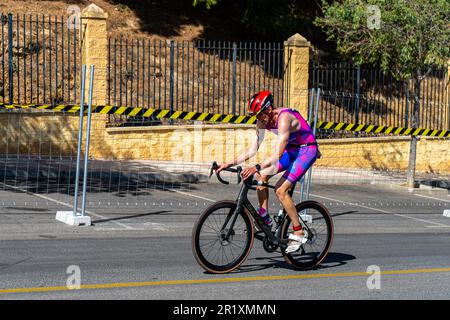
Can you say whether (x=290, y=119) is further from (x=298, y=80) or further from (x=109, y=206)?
(x=298, y=80)

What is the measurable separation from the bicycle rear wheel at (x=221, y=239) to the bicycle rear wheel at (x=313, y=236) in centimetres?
61

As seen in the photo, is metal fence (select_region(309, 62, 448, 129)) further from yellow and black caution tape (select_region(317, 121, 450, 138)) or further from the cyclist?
the cyclist

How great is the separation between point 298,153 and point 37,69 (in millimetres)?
12691

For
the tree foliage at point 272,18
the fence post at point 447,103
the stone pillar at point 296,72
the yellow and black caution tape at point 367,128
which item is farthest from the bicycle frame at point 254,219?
the tree foliage at point 272,18

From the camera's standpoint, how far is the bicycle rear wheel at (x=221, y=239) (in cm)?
946

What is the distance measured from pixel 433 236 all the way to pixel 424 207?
4.69 m

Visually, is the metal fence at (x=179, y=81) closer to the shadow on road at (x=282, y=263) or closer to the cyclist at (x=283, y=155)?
the shadow on road at (x=282, y=263)

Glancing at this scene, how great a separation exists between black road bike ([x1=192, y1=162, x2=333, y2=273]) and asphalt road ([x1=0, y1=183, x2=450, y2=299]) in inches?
7.0

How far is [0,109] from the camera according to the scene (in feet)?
68.9

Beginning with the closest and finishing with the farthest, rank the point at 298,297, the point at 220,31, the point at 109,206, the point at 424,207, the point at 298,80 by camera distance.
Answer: the point at 298,297
the point at 109,206
the point at 424,207
the point at 298,80
the point at 220,31

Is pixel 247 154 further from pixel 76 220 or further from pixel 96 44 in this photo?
pixel 96 44

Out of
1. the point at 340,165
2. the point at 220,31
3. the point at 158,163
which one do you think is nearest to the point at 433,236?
the point at 158,163

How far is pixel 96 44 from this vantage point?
22.4 m

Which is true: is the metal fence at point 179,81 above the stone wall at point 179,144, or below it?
above
